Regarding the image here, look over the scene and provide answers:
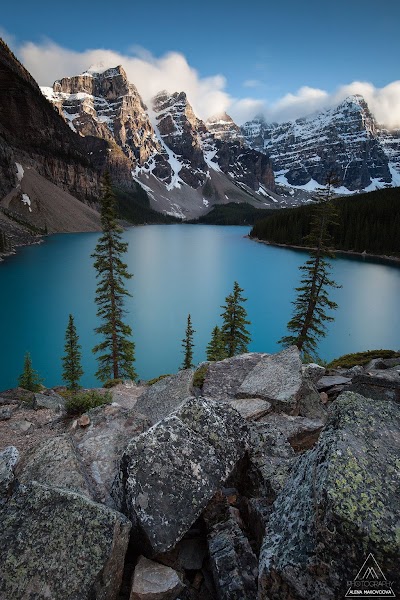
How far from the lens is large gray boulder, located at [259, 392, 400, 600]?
8.25ft

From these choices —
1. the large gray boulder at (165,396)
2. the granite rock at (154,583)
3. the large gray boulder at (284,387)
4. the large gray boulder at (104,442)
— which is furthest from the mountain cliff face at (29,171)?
the granite rock at (154,583)

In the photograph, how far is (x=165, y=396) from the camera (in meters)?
10.9

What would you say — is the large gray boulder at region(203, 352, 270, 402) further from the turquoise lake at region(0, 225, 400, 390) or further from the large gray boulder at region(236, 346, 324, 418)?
the turquoise lake at region(0, 225, 400, 390)

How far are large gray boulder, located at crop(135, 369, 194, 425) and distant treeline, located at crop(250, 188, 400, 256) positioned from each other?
9273 cm

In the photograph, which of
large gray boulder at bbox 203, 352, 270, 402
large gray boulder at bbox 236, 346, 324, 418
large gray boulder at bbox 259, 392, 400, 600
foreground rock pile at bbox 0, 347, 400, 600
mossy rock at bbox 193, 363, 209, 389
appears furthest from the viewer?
mossy rock at bbox 193, 363, 209, 389

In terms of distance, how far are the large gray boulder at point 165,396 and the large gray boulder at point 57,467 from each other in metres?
4.30

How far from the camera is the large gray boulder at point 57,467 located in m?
4.80

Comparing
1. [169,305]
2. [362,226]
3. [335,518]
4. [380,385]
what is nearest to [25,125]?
[362,226]

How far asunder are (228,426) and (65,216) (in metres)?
176

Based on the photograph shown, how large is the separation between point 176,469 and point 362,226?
12536cm

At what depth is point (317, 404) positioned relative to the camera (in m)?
8.90

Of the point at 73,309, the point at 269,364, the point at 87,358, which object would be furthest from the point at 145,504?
the point at 73,309

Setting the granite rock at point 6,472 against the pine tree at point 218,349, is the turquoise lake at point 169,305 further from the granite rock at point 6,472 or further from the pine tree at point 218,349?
the granite rock at point 6,472

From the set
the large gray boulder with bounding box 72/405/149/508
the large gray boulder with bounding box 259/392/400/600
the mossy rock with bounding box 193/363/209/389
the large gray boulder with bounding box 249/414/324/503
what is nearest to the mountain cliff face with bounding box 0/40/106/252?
the mossy rock with bounding box 193/363/209/389
